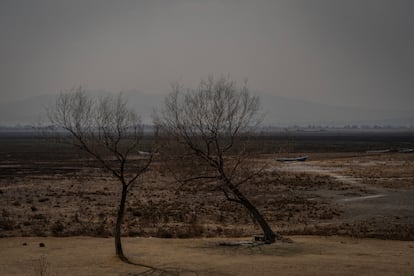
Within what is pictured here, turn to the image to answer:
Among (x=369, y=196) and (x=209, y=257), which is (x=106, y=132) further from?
(x=369, y=196)

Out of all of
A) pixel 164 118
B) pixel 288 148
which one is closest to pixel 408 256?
pixel 288 148

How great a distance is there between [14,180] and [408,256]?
1580 inches

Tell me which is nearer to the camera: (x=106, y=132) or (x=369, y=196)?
(x=106, y=132)

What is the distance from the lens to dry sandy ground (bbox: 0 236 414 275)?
14.0 meters

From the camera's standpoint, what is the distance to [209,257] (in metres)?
16.0

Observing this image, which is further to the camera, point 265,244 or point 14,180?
point 14,180

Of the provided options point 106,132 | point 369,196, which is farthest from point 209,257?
point 369,196

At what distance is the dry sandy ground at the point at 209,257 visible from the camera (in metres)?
14.0

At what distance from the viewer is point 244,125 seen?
20.5 meters

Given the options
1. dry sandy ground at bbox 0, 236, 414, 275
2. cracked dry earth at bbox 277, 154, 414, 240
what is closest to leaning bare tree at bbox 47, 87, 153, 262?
dry sandy ground at bbox 0, 236, 414, 275

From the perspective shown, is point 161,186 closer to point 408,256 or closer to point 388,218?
point 388,218

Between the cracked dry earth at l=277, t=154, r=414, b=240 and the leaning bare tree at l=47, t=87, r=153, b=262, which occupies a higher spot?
the leaning bare tree at l=47, t=87, r=153, b=262

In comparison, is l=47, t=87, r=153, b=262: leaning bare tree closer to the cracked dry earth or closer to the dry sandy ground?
the dry sandy ground

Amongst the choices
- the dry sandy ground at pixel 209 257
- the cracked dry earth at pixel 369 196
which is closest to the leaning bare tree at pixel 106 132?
the dry sandy ground at pixel 209 257
